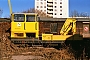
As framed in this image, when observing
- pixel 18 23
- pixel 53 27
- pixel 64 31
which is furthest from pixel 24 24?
pixel 64 31

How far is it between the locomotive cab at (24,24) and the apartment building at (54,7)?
261 ft

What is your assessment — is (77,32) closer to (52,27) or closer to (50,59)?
(52,27)

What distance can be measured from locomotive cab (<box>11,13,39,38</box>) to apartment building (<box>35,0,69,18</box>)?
261 ft

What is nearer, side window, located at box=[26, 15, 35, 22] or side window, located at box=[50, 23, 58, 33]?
side window, located at box=[26, 15, 35, 22]

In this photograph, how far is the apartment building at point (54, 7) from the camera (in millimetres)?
100938

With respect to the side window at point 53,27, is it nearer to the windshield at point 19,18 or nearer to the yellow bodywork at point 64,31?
the yellow bodywork at point 64,31

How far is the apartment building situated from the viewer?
101m

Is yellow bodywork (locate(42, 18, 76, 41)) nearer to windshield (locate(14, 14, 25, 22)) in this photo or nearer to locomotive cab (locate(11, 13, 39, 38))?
locomotive cab (locate(11, 13, 39, 38))

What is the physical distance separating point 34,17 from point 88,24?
17.8ft

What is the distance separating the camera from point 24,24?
20.7 metres

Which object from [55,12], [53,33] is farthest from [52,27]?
[55,12]

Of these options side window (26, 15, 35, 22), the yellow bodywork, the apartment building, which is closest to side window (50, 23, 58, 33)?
the yellow bodywork

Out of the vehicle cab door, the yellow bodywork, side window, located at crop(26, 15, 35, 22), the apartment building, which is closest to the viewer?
the vehicle cab door

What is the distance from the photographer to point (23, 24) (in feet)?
68.0
